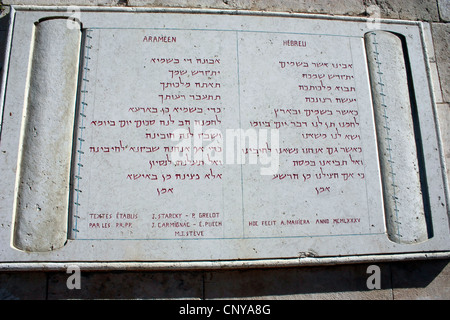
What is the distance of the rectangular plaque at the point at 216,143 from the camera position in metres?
2.41

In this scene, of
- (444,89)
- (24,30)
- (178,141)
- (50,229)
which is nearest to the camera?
(50,229)

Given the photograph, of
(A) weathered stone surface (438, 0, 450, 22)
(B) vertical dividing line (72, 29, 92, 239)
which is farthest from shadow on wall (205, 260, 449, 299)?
(A) weathered stone surface (438, 0, 450, 22)

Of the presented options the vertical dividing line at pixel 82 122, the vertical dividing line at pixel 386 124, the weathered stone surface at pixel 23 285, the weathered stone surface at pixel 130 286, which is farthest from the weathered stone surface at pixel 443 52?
the weathered stone surface at pixel 23 285

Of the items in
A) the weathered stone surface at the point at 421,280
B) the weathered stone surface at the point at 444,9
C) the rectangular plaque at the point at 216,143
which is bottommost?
the weathered stone surface at the point at 421,280

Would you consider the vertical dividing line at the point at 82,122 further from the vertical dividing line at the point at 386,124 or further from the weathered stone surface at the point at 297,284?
the vertical dividing line at the point at 386,124

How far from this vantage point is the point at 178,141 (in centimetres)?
256

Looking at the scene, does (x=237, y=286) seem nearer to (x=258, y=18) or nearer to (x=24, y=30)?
(x=258, y=18)

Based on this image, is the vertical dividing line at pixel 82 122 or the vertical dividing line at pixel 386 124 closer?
the vertical dividing line at pixel 82 122

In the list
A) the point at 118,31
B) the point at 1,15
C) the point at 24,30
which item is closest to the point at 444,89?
the point at 118,31

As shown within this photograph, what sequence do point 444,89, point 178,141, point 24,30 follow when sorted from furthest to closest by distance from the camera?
1. point 444,89
2. point 24,30
3. point 178,141

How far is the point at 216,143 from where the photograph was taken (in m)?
2.57

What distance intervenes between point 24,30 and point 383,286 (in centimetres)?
343

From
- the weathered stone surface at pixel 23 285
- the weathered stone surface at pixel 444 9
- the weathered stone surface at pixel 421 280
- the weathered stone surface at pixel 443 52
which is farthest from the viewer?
the weathered stone surface at pixel 444 9

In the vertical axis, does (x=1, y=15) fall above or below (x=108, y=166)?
above
